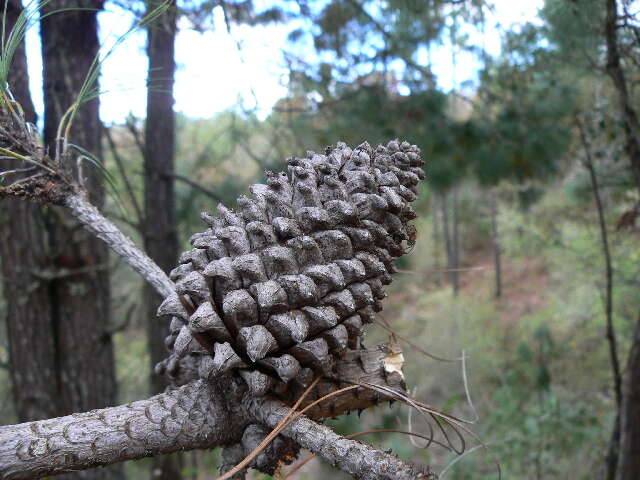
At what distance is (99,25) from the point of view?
2.11m

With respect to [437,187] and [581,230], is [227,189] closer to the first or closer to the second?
[437,187]

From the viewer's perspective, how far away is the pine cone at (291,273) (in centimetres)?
69

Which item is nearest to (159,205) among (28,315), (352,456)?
(28,315)

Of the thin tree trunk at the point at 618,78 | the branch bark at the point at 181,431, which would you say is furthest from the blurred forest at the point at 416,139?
the branch bark at the point at 181,431

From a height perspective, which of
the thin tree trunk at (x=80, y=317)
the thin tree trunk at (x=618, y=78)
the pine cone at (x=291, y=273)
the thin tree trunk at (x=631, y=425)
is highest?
the thin tree trunk at (x=618, y=78)

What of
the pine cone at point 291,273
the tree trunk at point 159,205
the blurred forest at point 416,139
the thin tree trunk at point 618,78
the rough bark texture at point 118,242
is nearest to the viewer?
the pine cone at point 291,273

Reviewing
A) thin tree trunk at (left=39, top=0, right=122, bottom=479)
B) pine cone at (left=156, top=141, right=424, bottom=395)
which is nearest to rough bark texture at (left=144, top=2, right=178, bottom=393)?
thin tree trunk at (left=39, top=0, right=122, bottom=479)

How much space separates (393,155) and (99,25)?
1750 millimetres

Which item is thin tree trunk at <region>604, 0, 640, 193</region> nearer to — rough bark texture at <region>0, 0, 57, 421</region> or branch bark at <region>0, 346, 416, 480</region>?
branch bark at <region>0, 346, 416, 480</region>

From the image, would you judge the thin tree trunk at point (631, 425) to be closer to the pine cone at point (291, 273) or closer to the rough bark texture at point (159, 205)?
the pine cone at point (291, 273)

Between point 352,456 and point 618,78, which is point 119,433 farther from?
point 618,78

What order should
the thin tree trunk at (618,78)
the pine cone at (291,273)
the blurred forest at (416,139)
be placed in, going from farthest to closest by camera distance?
the blurred forest at (416,139) < the thin tree trunk at (618,78) < the pine cone at (291,273)

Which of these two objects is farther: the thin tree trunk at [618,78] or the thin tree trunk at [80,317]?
the thin tree trunk at [80,317]

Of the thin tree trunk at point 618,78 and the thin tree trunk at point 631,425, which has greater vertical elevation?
the thin tree trunk at point 618,78
